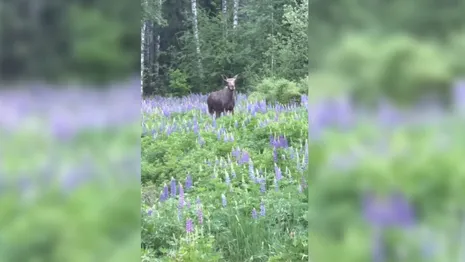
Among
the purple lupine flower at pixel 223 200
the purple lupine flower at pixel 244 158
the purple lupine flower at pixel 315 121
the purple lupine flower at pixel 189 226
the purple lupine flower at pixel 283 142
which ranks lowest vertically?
the purple lupine flower at pixel 189 226

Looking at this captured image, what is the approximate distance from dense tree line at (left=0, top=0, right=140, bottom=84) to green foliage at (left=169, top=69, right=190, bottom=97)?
0.37m

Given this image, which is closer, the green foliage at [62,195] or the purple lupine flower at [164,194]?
the green foliage at [62,195]

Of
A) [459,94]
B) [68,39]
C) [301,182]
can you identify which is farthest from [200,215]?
[459,94]

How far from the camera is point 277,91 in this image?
1.61 meters

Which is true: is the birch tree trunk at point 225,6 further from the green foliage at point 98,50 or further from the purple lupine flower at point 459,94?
the purple lupine flower at point 459,94

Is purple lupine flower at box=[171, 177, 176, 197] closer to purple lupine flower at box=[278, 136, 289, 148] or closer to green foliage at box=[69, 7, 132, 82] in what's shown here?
purple lupine flower at box=[278, 136, 289, 148]

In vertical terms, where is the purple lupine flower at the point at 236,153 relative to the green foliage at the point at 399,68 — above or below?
below

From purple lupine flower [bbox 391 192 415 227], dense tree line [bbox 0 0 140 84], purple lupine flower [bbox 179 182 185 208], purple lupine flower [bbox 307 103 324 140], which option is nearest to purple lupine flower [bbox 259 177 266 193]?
purple lupine flower [bbox 179 182 185 208]

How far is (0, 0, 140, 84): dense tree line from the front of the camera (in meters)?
1.17

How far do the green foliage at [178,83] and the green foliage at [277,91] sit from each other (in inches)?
7.5

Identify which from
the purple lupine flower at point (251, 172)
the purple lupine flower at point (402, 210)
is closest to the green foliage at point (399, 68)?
the purple lupine flower at point (402, 210)

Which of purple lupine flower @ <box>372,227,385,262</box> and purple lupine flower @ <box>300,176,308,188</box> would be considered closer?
purple lupine flower @ <box>372,227,385,262</box>

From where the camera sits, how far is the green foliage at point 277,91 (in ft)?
5.24

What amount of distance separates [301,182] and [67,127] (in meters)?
0.66
